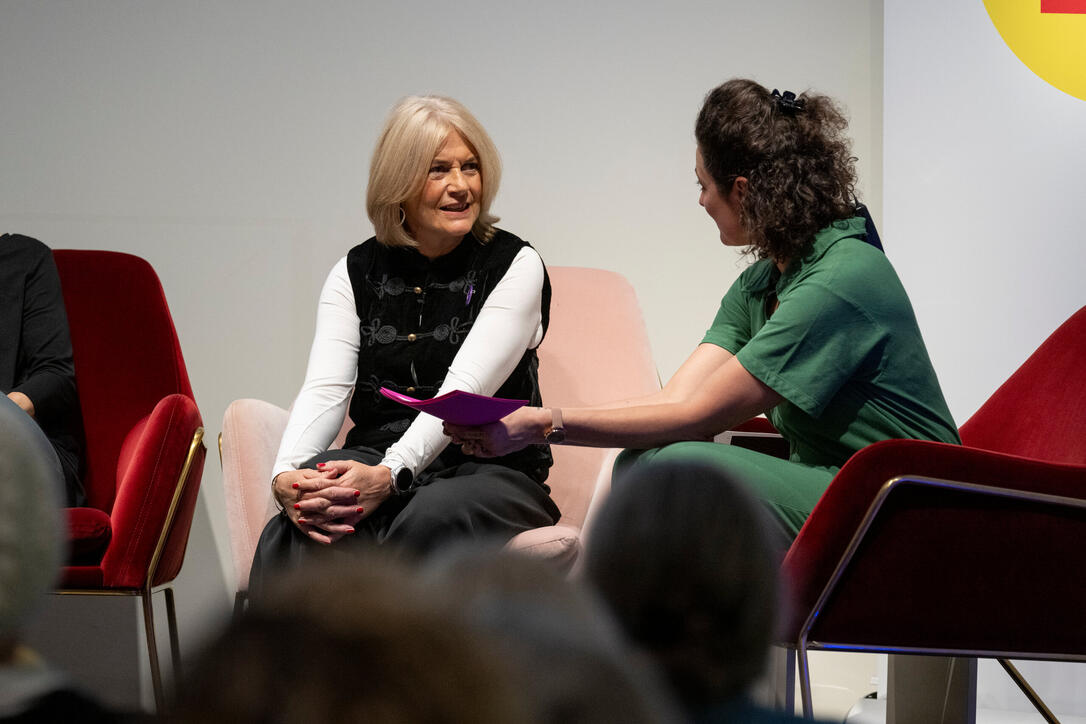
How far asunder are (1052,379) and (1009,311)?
2.45 feet

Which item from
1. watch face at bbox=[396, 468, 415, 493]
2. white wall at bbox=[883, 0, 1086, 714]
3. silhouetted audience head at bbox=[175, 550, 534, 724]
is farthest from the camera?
white wall at bbox=[883, 0, 1086, 714]

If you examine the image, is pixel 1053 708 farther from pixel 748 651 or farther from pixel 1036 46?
pixel 748 651

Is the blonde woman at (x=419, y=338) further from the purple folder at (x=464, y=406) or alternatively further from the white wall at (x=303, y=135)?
the white wall at (x=303, y=135)

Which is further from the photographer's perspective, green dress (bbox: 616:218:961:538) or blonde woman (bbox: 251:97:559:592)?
blonde woman (bbox: 251:97:559:592)

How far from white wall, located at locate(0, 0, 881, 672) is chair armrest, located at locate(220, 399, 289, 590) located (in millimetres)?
992

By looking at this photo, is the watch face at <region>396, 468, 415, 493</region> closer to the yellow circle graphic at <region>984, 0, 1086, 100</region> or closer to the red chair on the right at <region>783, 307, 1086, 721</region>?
the red chair on the right at <region>783, 307, 1086, 721</region>

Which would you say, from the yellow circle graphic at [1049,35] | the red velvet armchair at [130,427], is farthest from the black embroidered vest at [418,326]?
the yellow circle graphic at [1049,35]

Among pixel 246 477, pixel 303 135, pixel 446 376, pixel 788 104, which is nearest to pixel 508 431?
pixel 446 376

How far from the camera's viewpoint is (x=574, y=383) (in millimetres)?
2449

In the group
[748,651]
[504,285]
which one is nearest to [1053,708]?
[504,285]

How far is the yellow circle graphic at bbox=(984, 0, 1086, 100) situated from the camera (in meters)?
2.53

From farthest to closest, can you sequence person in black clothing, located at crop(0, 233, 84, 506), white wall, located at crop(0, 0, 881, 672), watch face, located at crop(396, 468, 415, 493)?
1. white wall, located at crop(0, 0, 881, 672)
2. person in black clothing, located at crop(0, 233, 84, 506)
3. watch face, located at crop(396, 468, 415, 493)

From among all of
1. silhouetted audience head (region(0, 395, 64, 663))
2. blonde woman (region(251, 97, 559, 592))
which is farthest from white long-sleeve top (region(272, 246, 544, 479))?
silhouetted audience head (region(0, 395, 64, 663))

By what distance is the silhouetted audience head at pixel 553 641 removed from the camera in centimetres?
27
